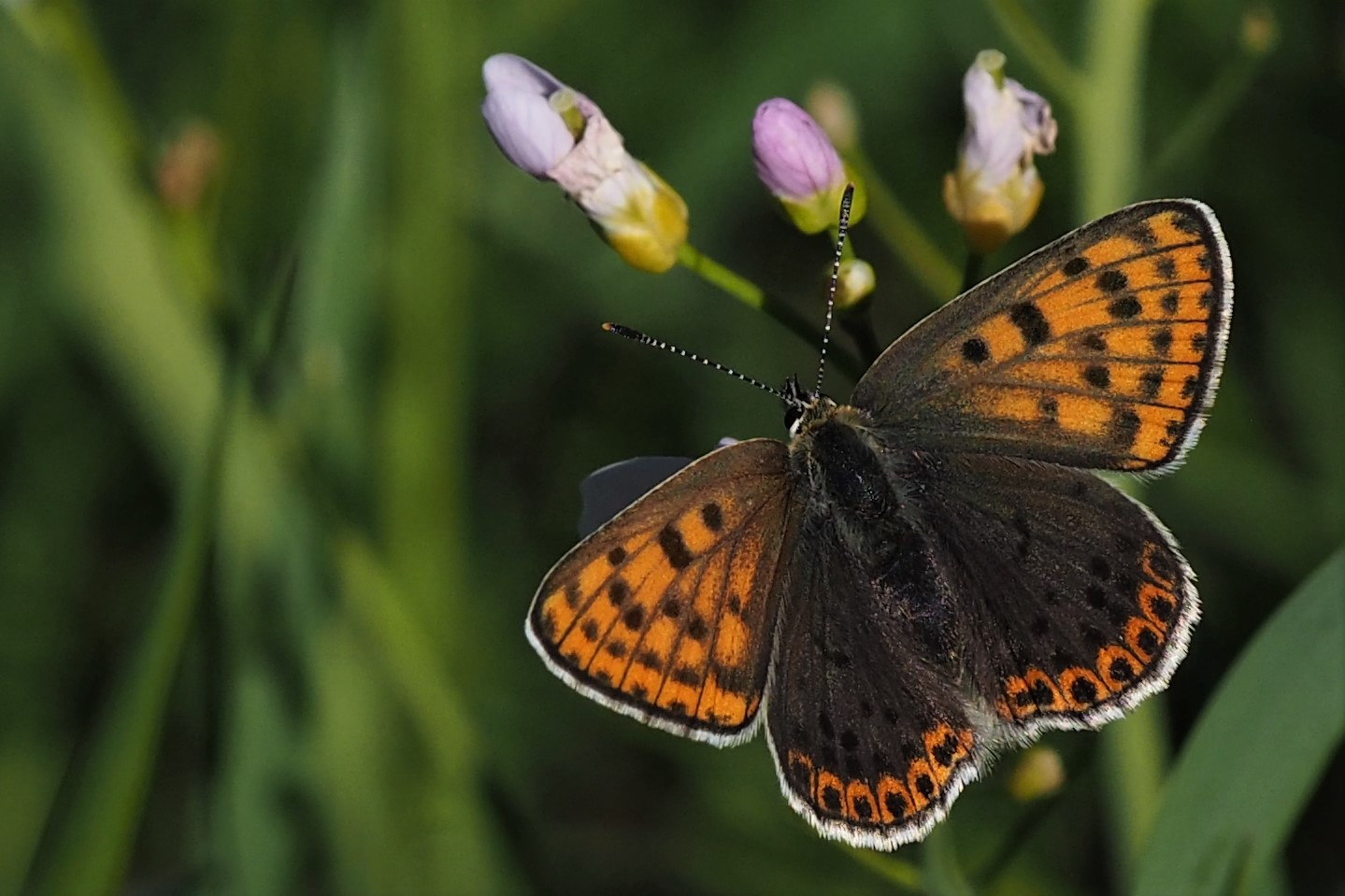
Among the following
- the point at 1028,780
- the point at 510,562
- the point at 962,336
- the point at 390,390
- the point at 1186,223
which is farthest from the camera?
the point at 510,562

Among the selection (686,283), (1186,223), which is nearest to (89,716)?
(686,283)

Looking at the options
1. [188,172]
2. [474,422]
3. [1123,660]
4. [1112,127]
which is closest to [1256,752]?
[1123,660]

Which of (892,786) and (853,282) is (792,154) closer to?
(853,282)

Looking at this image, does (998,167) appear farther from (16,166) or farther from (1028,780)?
(16,166)

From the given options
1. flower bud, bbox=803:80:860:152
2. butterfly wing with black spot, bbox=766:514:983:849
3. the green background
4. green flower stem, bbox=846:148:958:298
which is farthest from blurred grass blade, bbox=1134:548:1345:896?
flower bud, bbox=803:80:860:152

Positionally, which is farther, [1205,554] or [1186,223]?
[1205,554]

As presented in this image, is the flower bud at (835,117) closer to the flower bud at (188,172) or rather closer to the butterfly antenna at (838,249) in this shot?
the butterfly antenna at (838,249)

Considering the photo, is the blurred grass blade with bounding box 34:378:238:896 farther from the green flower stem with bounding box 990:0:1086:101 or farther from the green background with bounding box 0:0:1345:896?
the green flower stem with bounding box 990:0:1086:101
